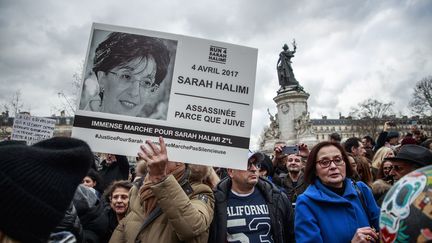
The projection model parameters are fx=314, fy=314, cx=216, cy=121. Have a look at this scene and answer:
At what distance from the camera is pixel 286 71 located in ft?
101

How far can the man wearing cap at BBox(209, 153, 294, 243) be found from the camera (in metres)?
2.82

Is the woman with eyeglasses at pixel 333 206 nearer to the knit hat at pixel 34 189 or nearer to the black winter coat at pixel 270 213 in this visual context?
the black winter coat at pixel 270 213

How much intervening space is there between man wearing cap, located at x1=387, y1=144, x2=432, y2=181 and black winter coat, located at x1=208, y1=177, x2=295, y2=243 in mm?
1248

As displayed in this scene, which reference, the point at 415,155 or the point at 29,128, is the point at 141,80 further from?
the point at 29,128

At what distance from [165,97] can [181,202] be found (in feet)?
2.56

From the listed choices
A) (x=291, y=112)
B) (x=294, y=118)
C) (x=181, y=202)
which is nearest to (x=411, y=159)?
(x=181, y=202)

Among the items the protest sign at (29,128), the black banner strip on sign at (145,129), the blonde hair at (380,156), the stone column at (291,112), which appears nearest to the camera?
the black banner strip on sign at (145,129)

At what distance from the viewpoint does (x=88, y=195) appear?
2295 mm

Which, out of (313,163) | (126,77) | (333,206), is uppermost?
(126,77)

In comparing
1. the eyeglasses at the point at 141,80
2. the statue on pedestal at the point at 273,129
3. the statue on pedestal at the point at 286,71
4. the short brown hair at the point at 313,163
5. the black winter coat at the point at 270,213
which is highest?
the statue on pedestal at the point at 286,71

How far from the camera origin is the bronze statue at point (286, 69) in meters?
30.3

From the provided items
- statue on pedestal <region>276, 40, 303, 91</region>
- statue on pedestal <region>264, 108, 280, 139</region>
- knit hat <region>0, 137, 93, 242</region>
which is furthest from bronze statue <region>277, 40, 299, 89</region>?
knit hat <region>0, 137, 93, 242</region>

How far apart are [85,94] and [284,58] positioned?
3137 cm

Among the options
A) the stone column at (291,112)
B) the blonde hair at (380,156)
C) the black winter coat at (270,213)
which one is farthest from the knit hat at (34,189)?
the stone column at (291,112)
